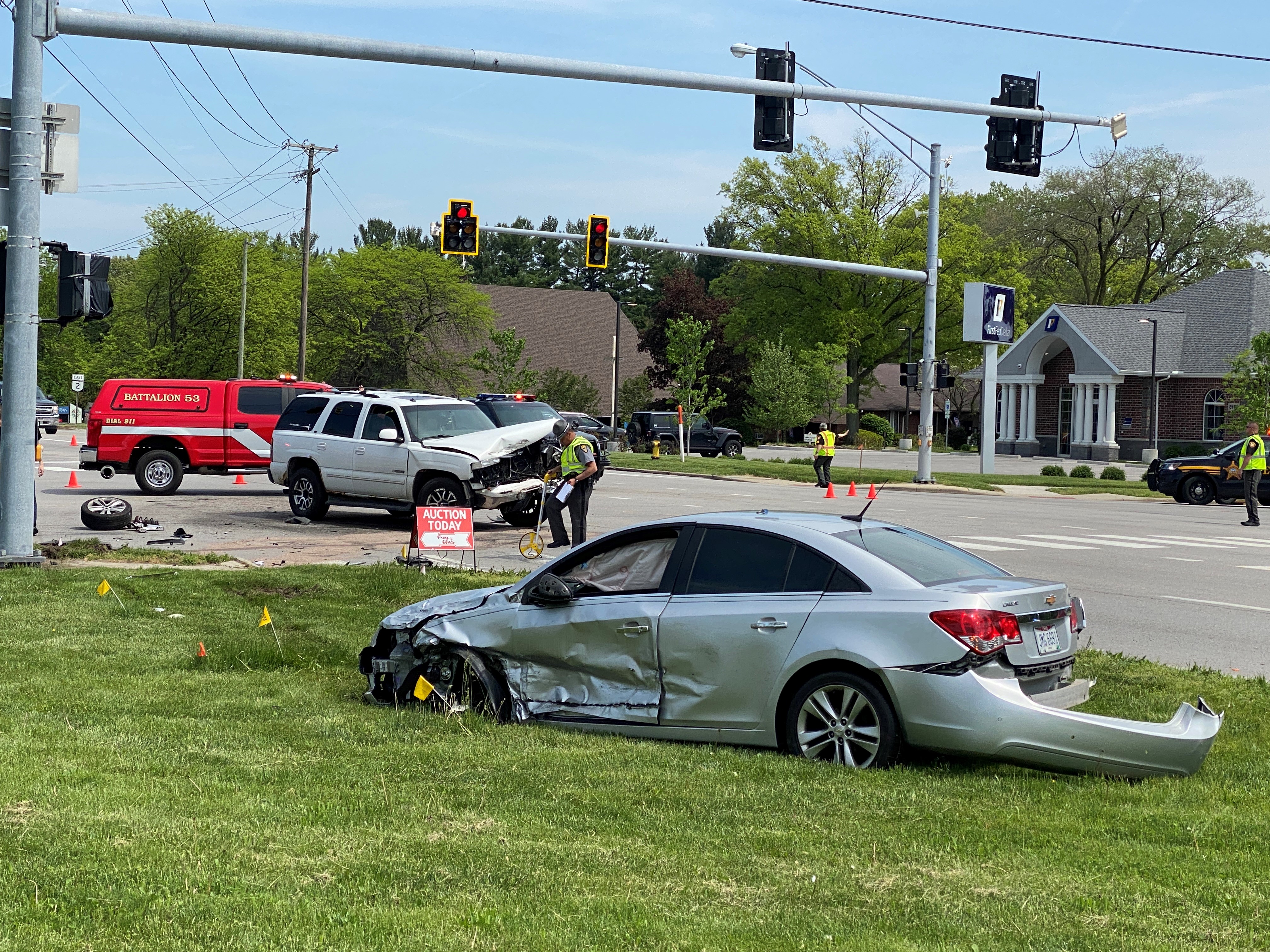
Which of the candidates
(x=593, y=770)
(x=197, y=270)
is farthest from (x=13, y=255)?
(x=197, y=270)

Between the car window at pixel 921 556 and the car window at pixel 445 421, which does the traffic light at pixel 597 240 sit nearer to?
the car window at pixel 445 421

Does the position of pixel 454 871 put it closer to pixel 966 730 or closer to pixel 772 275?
pixel 966 730

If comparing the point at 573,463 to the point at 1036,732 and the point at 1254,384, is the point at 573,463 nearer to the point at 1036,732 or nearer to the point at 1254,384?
the point at 1036,732

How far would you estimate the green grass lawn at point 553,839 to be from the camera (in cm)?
457

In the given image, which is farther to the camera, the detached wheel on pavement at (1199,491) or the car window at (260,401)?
the detached wheel on pavement at (1199,491)

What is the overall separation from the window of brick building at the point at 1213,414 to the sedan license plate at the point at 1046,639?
59.6 metres

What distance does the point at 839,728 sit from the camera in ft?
23.5

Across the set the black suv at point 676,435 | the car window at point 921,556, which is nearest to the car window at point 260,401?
the car window at point 921,556

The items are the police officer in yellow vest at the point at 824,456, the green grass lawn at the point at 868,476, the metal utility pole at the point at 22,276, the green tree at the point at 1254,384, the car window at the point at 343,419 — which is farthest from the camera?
the green tree at the point at 1254,384

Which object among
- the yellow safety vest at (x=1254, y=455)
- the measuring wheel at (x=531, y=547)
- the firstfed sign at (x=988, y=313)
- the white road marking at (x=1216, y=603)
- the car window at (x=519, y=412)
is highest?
the firstfed sign at (x=988, y=313)

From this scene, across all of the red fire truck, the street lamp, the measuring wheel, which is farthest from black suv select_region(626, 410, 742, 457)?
the measuring wheel

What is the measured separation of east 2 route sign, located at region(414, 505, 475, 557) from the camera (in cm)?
1477

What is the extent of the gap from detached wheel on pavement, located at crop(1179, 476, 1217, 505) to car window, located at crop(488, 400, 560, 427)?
57.5 ft

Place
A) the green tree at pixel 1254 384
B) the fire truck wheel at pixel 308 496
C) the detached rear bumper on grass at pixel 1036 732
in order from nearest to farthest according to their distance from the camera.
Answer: the detached rear bumper on grass at pixel 1036 732 → the fire truck wheel at pixel 308 496 → the green tree at pixel 1254 384
